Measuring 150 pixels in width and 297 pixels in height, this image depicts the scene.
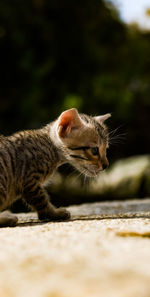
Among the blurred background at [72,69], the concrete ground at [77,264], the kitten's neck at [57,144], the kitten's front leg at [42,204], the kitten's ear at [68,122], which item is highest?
the blurred background at [72,69]

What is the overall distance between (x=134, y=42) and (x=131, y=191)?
5623 millimetres

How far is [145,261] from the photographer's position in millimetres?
1561

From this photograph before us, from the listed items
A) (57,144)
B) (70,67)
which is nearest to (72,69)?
(70,67)

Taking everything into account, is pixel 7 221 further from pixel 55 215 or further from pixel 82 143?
pixel 82 143

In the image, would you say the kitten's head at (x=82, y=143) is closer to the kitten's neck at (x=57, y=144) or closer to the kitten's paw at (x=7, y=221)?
the kitten's neck at (x=57, y=144)

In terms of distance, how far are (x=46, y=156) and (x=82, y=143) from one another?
320 millimetres

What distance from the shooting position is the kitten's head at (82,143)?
140 inches

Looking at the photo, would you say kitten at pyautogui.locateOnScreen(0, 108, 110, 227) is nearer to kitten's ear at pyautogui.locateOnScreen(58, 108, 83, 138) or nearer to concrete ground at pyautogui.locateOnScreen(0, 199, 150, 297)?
kitten's ear at pyautogui.locateOnScreen(58, 108, 83, 138)

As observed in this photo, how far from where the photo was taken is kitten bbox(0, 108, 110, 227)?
3352 mm

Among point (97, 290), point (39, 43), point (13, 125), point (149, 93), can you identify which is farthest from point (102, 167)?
point (149, 93)

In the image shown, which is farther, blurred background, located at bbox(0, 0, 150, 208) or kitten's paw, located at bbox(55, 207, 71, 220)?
blurred background, located at bbox(0, 0, 150, 208)

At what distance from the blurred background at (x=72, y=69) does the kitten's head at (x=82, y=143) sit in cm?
394

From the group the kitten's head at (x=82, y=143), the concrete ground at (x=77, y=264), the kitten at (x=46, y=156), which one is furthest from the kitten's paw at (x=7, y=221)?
the kitten's head at (x=82, y=143)

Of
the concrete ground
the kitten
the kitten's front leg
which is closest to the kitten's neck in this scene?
the kitten
